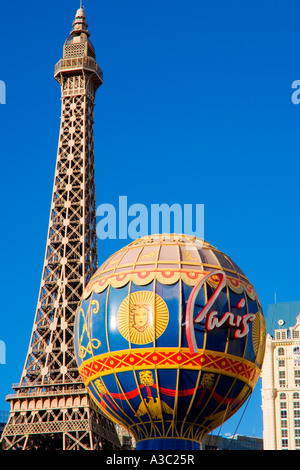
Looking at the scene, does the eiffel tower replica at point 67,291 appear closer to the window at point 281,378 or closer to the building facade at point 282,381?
the building facade at point 282,381

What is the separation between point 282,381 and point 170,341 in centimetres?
8446

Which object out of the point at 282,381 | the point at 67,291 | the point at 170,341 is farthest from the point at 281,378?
the point at 170,341

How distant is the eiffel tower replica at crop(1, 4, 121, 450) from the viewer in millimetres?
82875

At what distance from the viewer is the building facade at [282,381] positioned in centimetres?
12012

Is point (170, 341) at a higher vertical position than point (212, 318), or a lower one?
lower

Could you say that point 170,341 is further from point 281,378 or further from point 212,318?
point 281,378

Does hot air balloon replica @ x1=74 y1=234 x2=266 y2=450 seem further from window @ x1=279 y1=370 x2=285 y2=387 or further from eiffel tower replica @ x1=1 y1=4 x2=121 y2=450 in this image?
window @ x1=279 y1=370 x2=285 y2=387

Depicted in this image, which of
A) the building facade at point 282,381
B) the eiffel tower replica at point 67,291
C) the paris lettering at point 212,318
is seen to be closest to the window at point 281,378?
the building facade at point 282,381

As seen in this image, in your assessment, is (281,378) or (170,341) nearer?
(170,341)

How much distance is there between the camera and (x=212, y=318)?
43469mm

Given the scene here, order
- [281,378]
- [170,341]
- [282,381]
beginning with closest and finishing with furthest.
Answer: [170,341], [282,381], [281,378]
